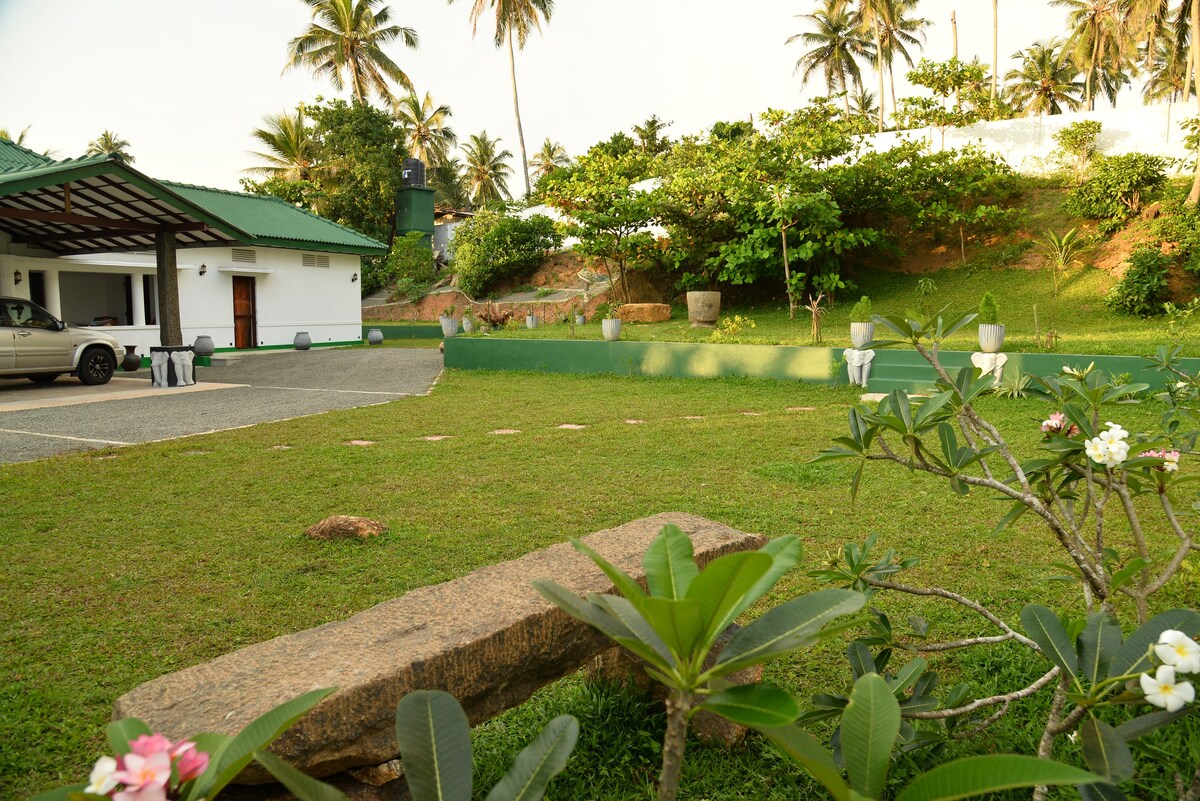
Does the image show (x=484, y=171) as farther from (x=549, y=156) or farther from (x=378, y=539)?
(x=378, y=539)

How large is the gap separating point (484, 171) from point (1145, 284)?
37.1 m

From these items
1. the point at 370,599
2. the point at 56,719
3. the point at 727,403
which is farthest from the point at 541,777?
the point at 727,403

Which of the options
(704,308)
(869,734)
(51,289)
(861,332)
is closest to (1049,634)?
(869,734)

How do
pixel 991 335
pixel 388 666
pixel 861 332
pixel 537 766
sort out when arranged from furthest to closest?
1. pixel 861 332
2. pixel 991 335
3. pixel 388 666
4. pixel 537 766

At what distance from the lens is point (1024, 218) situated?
17156 mm

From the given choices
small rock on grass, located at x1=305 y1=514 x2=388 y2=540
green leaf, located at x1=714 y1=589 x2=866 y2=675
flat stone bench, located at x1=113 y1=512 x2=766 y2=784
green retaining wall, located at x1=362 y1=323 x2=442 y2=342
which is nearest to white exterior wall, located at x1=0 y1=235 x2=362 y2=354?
green retaining wall, located at x1=362 y1=323 x2=442 y2=342

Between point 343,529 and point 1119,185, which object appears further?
point 1119,185

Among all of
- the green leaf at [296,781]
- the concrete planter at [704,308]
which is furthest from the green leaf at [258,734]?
the concrete planter at [704,308]

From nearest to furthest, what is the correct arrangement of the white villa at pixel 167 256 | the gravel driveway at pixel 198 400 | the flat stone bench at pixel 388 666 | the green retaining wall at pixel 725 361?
the flat stone bench at pixel 388 666 → the gravel driveway at pixel 198 400 → the green retaining wall at pixel 725 361 → the white villa at pixel 167 256

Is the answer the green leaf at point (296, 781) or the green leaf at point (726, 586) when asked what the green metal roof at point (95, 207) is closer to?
the green leaf at point (296, 781)

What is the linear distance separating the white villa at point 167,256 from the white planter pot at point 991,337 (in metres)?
11.8

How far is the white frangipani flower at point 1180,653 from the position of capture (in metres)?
1.14

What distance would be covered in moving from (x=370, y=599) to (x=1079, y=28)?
117ft

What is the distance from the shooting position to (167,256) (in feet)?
43.7
